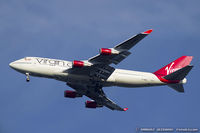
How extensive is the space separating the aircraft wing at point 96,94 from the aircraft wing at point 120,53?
8662 mm

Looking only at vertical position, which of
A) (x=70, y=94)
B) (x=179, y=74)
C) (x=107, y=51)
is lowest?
(x=70, y=94)

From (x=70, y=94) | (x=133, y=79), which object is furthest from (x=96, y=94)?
(x=133, y=79)

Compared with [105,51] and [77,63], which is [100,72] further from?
[105,51]

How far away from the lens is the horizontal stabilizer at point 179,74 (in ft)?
275

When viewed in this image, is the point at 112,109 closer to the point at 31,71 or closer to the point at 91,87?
the point at 91,87

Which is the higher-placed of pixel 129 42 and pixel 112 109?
pixel 129 42

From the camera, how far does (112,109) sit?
3745 inches

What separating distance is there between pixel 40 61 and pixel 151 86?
23.6 m

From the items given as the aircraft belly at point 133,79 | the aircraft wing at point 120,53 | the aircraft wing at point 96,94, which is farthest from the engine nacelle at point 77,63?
the aircraft wing at point 96,94

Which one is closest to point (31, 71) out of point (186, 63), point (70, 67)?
point (70, 67)

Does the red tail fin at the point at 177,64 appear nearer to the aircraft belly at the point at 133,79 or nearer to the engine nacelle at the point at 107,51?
the aircraft belly at the point at 133,79

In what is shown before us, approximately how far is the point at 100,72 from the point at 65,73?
705 centimetres

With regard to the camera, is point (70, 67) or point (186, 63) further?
point (186, 63)

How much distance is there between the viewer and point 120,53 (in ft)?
259
